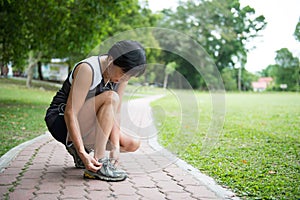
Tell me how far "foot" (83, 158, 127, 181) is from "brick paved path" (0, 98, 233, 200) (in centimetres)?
4

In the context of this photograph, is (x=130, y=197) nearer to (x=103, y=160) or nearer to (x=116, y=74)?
(x=103, y=160)

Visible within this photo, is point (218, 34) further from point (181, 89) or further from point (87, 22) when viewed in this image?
point (181, 89)

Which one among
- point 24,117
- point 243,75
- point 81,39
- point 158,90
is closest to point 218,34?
point 243,75

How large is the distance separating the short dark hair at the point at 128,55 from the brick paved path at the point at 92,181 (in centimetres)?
85

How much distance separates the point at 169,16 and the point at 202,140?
105 ft

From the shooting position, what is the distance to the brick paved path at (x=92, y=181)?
2.63 metres

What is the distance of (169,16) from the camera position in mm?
36438

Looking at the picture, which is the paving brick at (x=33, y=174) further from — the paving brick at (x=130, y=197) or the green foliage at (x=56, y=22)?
the green foliage at (x=56, y=22)

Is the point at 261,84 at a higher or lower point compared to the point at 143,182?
higher

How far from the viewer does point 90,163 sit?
9.02 feet

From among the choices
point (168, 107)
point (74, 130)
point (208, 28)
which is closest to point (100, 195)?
point (74, 130)

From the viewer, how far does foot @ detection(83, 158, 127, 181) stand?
298 cm

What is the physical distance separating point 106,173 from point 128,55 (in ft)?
3.14

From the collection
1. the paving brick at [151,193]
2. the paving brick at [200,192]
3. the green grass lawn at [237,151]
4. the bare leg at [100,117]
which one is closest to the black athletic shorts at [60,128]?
the bare leg at [100,117]
